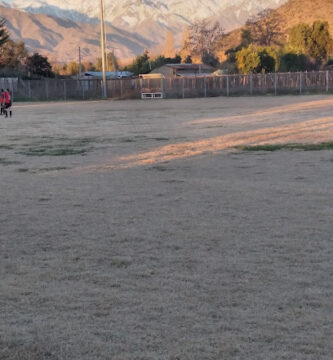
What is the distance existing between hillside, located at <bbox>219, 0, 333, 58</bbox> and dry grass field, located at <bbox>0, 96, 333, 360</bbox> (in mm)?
127544

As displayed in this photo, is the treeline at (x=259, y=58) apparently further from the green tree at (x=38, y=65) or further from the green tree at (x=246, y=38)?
the green tree at (x=246, y=38)

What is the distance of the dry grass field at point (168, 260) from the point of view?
392 centimetres

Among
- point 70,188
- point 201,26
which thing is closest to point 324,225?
point 70,188

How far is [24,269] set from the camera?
5434 mm

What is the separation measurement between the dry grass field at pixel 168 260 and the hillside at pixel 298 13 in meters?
128

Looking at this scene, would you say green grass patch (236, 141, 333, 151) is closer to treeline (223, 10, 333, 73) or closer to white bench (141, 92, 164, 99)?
white bench (141, 92, 164, 99)

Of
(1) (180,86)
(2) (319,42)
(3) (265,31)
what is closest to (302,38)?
(2) (319,42)

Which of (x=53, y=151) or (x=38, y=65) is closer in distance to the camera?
(x=53, y=151)

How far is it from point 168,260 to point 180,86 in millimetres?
49950

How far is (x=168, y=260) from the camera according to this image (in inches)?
222

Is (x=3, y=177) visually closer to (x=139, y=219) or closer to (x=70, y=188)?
(x=70, y=188)

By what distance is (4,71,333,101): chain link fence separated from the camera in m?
52.9

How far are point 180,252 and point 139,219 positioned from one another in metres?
1.58

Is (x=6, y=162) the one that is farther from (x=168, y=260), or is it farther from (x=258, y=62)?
(x=258, y=62)
